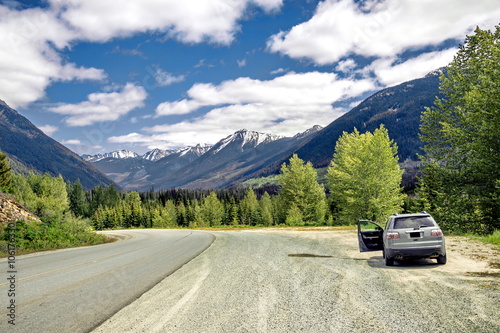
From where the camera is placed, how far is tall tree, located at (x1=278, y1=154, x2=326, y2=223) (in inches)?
1815

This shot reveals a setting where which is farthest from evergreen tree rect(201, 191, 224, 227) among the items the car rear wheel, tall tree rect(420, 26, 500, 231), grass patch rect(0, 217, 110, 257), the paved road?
the car rear wheel

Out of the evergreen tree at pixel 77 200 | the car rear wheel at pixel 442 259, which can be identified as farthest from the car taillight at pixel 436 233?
the evergreen tree at pixel 77 200

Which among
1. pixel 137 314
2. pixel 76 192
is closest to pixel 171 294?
pixel 137 314

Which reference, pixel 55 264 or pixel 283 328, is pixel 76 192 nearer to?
pixel 55 264

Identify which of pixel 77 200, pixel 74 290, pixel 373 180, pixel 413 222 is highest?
pixel 77 200

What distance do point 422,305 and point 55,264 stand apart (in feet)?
41.7

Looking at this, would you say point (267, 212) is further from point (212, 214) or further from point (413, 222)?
point (413, 222)

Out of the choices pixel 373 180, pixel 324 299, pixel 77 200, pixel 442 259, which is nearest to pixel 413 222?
pixel 442 259

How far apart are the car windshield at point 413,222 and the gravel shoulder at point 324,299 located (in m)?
1.31

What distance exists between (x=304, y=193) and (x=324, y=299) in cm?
4093

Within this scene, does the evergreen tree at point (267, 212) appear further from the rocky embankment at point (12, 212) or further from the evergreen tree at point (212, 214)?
the rocky embankment at point (12, 212)

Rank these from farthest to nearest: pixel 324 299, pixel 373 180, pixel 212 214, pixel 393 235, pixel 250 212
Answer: pixel 250 212, pixel 212 214, pixel 373 180, pixel 393 235, pixel 324 299

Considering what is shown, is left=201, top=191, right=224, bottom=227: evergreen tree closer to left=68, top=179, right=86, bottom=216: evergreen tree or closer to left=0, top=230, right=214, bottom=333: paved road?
left=68, top=179, right=86, bottom=216: evergreen tree

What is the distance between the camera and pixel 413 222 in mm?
10188
